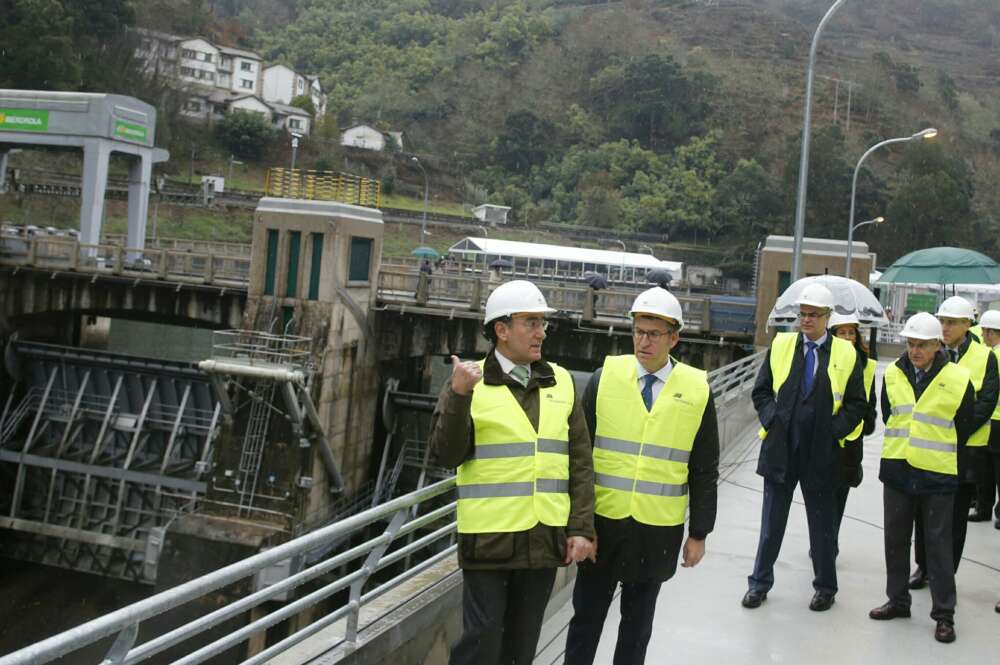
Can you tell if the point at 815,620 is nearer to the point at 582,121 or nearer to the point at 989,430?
the point at 989,430

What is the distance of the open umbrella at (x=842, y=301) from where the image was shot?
8000mm

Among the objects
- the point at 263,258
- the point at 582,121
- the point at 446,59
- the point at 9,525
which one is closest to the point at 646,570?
the point at 263,258

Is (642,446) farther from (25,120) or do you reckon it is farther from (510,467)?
(25,120)

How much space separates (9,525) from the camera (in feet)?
79.0

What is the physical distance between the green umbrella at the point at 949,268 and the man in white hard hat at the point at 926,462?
12.5 metres

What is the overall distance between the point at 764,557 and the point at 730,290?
236ft

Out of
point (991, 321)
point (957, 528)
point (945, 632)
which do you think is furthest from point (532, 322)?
point (991, 321)

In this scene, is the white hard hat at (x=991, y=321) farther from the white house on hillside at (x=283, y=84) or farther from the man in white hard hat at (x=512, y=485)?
the white house on hillside at (x=283, y=84)

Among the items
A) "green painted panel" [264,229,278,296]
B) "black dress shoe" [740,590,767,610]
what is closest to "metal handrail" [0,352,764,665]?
"black dress shoe" [740,590,767,610]

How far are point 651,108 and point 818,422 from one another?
10535 cm

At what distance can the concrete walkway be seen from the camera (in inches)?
221

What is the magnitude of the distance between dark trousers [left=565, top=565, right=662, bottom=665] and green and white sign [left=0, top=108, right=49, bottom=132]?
1162 inches

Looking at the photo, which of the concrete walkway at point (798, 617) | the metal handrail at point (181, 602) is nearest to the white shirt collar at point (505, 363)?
the metal handrail at point (181, 602)

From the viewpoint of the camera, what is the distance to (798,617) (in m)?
6.20
